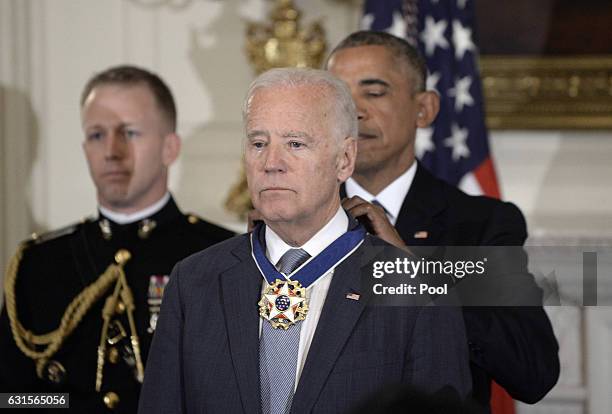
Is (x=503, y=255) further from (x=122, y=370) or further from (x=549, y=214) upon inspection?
(x=549, y=214)

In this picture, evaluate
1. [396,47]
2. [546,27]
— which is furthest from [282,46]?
[396,47]

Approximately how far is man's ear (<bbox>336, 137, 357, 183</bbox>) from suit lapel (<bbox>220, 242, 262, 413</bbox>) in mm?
250

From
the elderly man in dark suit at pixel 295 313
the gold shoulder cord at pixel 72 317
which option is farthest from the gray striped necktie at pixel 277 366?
the gold shoulder cord at pixel 72 317

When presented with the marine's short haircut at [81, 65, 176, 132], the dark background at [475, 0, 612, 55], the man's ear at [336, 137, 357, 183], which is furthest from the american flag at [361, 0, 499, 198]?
the man's ear at [336, 137, 357, 183]

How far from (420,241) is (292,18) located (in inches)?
76.2

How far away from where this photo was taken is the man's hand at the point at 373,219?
7.56ft

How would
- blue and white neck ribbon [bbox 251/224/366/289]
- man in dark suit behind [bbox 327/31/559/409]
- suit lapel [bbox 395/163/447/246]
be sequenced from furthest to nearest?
suit lapel [bbox 395/163/447/246] < man in dark suit behind [bbox 327/31/559/409] < blue and white neck ribbon [bbox 251/224/366/289]

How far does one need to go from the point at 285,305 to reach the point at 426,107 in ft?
3.38

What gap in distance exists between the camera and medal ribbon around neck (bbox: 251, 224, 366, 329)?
6.61 feet

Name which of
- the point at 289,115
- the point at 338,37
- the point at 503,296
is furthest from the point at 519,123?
the point at 289,115

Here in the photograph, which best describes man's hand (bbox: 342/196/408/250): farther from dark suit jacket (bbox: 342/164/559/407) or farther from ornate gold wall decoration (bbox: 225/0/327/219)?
ornate gold wall decoration (bbox: 225/0/327/219)

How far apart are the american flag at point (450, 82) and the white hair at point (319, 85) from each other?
6.59ft

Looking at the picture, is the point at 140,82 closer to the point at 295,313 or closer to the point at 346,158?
the point at 346,158

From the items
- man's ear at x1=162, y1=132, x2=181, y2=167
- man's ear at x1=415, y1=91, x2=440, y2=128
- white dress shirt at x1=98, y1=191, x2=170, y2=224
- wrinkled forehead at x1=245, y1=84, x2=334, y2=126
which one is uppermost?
man's ear at x1=415, y1=91, x2=440, y2=128
